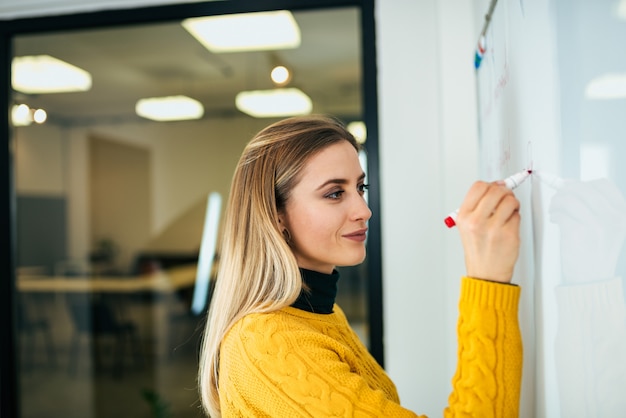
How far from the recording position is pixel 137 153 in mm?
3986

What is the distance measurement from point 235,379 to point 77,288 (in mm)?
2838

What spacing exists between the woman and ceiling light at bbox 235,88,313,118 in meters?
1.65

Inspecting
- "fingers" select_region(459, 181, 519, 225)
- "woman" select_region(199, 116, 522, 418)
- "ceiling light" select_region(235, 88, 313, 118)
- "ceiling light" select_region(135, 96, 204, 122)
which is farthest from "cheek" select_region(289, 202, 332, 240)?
"ceiling light" select_region(135, 96, 204, 122)

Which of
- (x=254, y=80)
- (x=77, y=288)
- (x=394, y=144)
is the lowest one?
(x=77, y=288)

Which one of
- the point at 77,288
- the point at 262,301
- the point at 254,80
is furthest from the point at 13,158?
the point at 262,301

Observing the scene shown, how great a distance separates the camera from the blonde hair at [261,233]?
3.33 ft

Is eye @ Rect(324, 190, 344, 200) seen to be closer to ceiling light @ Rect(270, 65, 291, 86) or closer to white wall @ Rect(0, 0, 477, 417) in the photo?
white wall @ Rect(0, 0, 477, 417)

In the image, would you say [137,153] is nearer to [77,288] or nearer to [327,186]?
[77,288]

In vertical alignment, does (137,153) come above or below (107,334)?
above

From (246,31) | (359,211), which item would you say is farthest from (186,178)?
(359,211)

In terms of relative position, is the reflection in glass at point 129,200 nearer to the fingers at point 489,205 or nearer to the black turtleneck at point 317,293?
the black turtleneck at point 317,293

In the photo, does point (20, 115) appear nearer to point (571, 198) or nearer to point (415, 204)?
point (415, 204)

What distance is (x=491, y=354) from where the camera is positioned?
76 centimetres

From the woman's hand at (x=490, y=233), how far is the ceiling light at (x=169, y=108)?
2702mm
